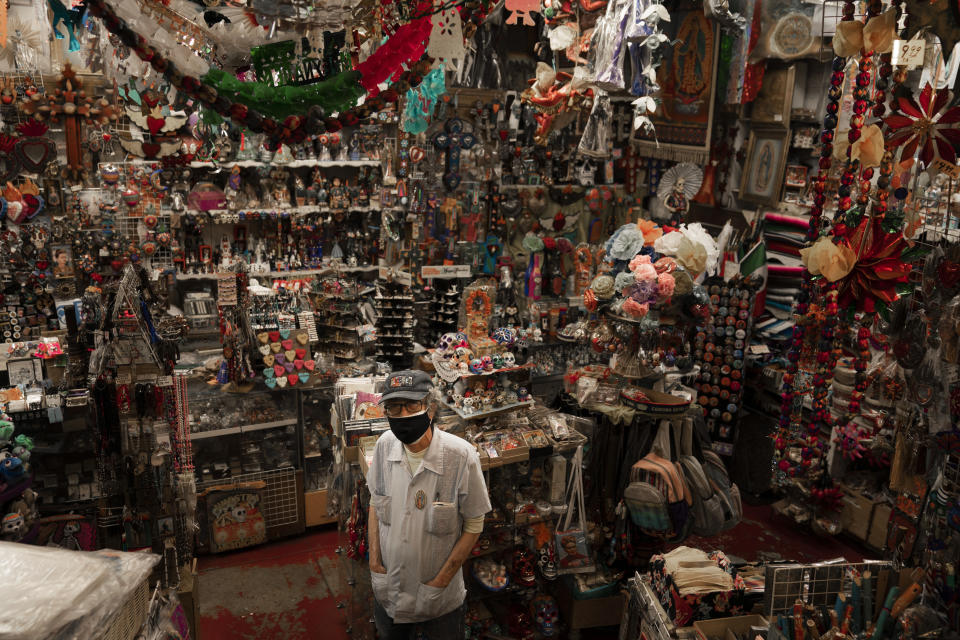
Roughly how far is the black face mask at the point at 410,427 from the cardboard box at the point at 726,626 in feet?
4.13

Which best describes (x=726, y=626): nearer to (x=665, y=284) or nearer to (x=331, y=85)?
(x=665, y=284)

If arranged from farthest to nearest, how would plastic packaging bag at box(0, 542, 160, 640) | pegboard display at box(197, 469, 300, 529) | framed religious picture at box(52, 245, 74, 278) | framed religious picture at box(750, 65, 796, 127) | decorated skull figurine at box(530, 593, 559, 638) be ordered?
framed religious picture at box(750, 65, 796, 127) → framed religious picture at box(52, 245, 74, 278) → pegboard display at box(197, 469, 300, 529) → decorated skull figurine at box(530, 593, 559, 638) → plastic packaging bag at box(0, 542, 160, 640)

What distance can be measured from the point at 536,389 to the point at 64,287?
3587 mm

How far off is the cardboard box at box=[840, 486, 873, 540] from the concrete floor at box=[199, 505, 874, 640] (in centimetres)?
12

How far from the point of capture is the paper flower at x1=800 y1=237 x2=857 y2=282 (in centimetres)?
257

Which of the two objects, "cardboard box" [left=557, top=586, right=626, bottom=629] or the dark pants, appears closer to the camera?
the dark pants

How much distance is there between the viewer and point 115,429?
3297 millimetres

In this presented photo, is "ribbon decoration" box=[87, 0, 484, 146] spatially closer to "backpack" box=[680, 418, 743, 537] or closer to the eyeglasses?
the eyeglasses

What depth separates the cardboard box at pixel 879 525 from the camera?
4719 mm

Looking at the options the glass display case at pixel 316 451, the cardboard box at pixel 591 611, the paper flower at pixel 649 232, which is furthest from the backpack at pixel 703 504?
the glass display case at pixel 316 451

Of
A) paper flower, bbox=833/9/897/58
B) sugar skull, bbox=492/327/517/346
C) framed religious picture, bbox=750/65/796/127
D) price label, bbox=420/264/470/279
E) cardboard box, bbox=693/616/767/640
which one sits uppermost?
framed religious picture, bbox=750/65/796/127

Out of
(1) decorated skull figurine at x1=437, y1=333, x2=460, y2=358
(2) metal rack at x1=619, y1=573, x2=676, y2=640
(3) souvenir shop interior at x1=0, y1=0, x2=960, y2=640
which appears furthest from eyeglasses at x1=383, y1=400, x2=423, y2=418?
(2) metal rack at x1=619, y1=573, x2=676, y2=640

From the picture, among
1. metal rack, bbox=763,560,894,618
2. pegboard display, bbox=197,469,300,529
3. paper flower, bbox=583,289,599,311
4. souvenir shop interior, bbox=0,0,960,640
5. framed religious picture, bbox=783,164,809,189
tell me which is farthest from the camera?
framed religious picture, bbox=783,164,809,189

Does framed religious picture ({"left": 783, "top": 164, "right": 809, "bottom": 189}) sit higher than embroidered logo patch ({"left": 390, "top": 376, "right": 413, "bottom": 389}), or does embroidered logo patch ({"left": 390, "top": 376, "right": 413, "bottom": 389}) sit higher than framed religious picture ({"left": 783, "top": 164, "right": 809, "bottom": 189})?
framed religious picture ({"left": 783, "top": 164, "right": 809, "bottom": 189})
